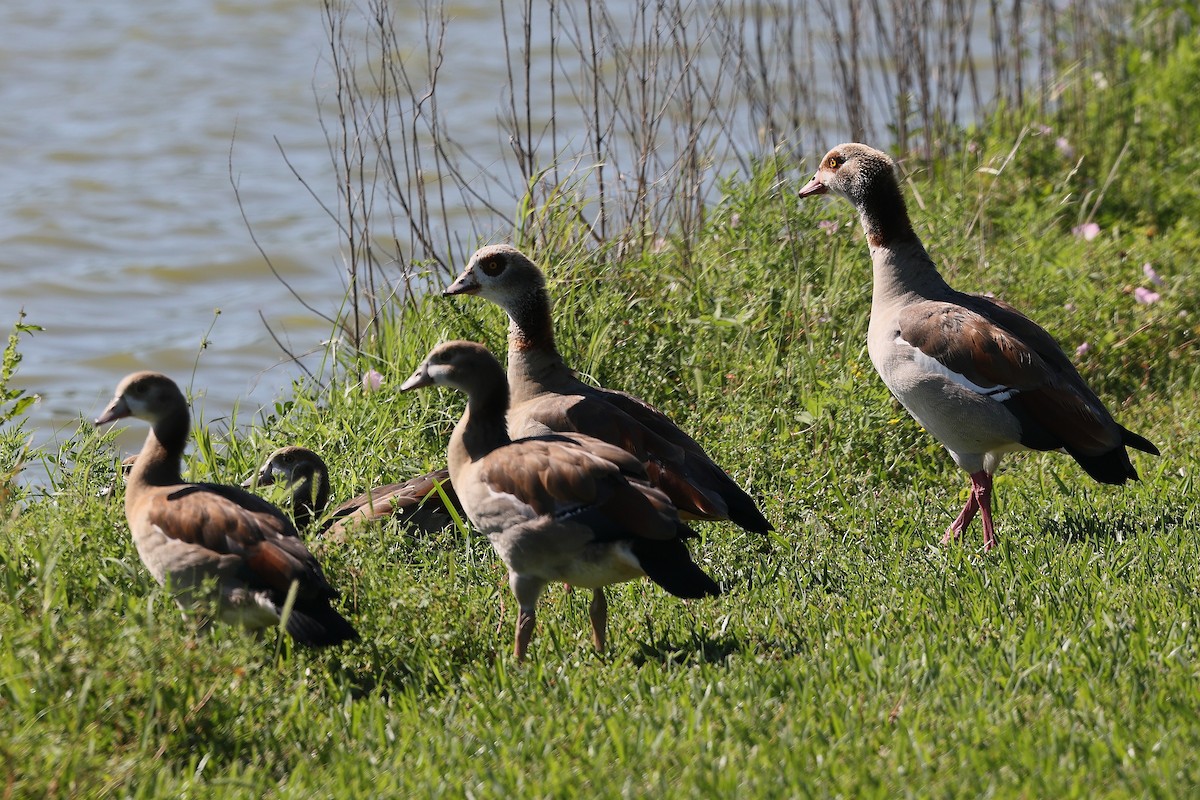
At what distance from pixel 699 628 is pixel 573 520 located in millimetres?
688

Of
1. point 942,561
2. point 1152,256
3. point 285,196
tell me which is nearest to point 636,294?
point 942,561

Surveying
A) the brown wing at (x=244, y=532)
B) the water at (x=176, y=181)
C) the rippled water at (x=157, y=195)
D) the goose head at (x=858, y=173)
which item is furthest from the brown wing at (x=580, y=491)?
the rippled water at (x=157, y=195)

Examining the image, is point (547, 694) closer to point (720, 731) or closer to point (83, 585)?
point (720, 731)

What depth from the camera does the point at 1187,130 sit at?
503 inches

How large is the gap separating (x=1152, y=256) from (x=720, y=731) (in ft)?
23.7

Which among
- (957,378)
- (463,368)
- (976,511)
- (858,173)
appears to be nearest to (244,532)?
(463,368)

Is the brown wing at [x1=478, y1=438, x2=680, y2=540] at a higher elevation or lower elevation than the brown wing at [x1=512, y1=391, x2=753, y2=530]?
higher

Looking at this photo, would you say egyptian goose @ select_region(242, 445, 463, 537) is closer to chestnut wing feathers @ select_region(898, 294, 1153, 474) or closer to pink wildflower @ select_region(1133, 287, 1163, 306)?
chestnut wing feathers @ select_region(898, 294, 1153, 474)

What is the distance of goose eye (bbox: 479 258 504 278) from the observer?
6922mm

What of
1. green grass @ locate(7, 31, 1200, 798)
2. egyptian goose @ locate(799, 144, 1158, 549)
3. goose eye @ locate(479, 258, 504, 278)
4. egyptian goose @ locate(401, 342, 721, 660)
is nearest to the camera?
green grass @ locate(7, 31, 1200, 798)

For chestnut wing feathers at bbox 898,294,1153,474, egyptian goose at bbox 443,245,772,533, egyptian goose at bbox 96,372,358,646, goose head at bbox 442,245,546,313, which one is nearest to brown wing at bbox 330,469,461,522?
egyptian goose at bbox 443,245,772,533

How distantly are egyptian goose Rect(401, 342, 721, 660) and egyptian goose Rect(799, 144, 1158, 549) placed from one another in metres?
1.80

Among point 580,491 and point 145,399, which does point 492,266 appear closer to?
point 145,399

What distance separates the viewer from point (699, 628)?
5492mm
